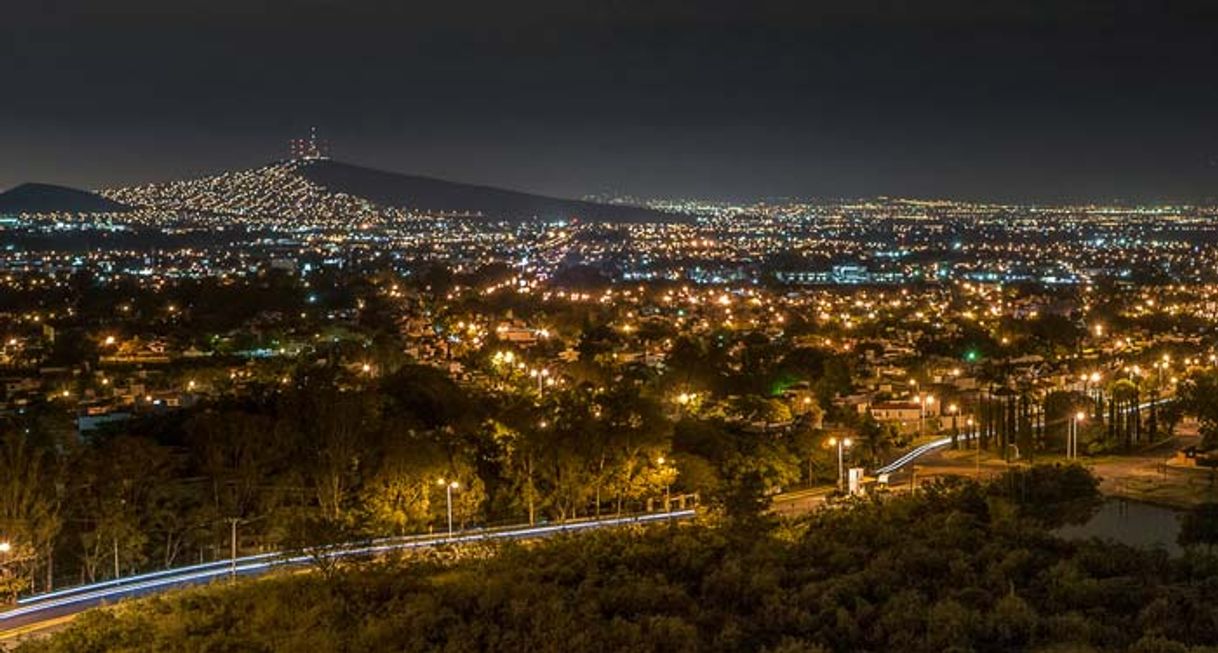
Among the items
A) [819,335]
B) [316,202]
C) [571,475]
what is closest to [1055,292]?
[819,335]

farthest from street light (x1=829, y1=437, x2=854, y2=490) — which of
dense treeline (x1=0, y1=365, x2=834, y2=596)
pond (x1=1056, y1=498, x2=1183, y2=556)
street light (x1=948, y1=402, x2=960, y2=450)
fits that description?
pond (x1=1056, y1=498, x2=1183, y2=556)

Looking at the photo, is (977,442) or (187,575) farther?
(977,442)

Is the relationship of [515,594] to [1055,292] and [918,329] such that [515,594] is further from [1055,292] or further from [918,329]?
[1055,292]

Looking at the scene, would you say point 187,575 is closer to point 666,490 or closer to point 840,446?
point 666,490

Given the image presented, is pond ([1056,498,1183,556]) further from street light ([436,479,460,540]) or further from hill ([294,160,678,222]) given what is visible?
hill ([294,160,678,222])

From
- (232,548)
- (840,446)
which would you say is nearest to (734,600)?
(232,548)
